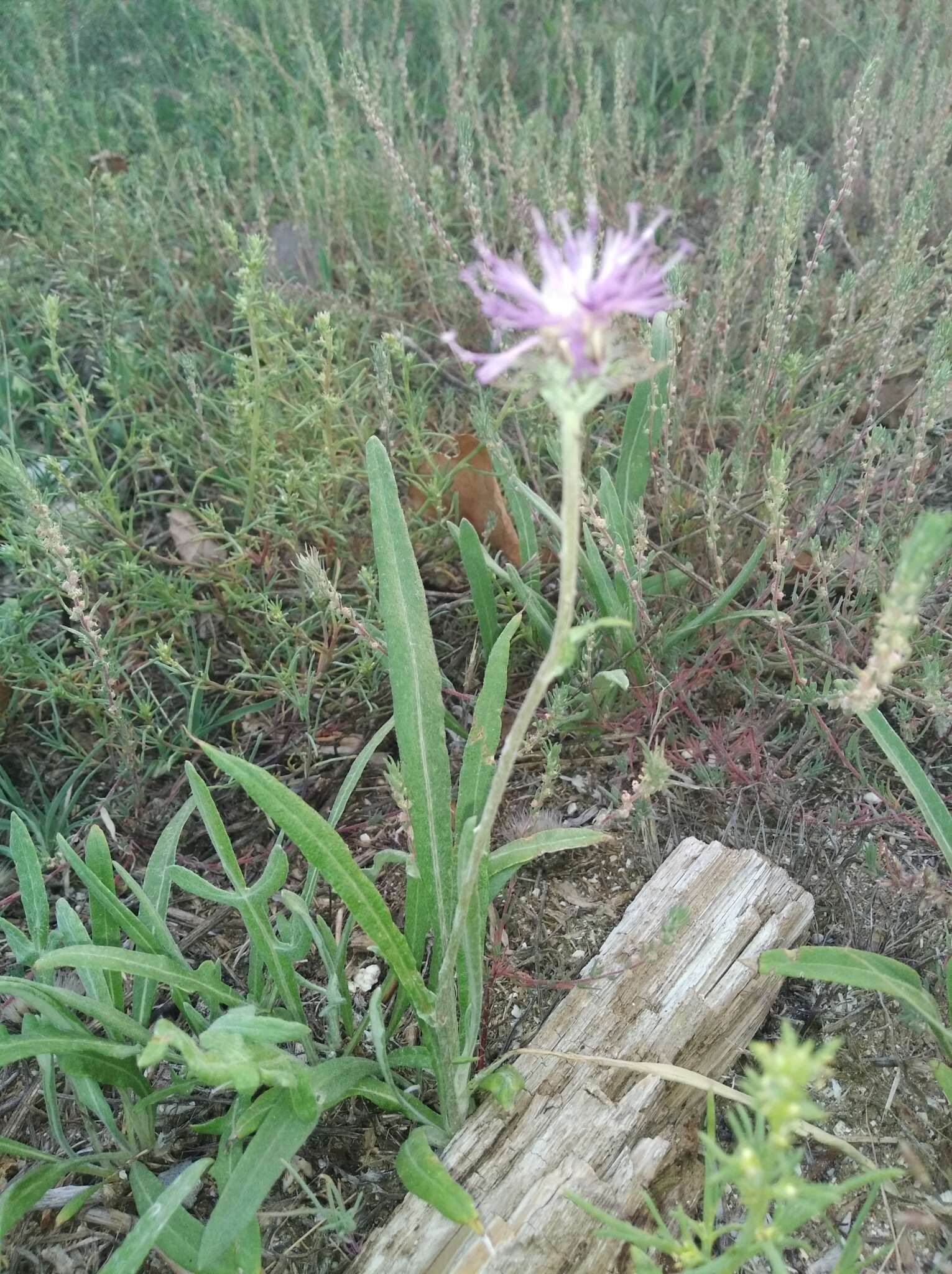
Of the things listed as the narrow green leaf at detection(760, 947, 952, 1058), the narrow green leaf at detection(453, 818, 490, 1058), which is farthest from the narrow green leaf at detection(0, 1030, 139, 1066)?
the narrow green leaf at detection(760, 947, 952, 1058)

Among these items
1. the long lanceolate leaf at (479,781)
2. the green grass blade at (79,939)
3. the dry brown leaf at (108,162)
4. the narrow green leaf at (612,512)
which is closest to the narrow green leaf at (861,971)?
the long lanceolate leaf at (479,781)

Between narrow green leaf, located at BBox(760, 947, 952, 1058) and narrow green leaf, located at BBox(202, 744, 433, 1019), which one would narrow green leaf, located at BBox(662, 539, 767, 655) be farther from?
narrow green leaf, located at BBox(202, 744, 433, 1019)

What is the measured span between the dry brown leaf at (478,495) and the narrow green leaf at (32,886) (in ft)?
3.48

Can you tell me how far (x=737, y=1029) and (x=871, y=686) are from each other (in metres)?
0.73

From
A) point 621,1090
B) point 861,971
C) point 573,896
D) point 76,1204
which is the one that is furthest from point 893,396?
point 76,1204

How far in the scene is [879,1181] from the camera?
1.35 meters

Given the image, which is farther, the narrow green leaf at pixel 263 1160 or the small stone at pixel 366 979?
the small stone at pixel 366 979

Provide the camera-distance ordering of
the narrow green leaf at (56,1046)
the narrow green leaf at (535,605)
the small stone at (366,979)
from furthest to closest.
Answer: the narrow green leaf at (535,605) → the small stone at (366,979) → the narrow green leaf at (56,1046)

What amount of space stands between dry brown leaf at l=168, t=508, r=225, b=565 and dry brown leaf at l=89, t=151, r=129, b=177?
4.97 ft

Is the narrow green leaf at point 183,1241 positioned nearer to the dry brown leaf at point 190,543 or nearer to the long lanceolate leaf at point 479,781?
the long lanceolate leaf at point 479,781

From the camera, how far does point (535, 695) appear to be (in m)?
0.94

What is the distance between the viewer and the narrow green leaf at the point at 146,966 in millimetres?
1310

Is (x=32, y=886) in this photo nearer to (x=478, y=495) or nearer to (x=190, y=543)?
(x=190, y=543)

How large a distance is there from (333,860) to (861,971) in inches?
29.2
